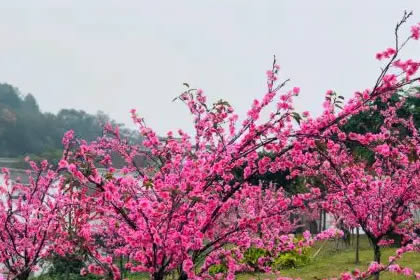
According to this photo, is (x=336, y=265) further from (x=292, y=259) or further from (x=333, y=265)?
(x=292, y=259)

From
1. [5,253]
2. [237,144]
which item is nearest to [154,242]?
[237,144]

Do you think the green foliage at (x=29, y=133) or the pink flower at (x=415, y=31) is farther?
the green foliage at (x=29, y=133)

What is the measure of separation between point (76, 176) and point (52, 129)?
55.5 metres

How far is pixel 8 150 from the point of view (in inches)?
1939

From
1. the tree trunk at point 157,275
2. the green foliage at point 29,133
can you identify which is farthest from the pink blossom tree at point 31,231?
the green foliage at point 29,133

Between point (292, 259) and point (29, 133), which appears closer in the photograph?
point (292, 259)

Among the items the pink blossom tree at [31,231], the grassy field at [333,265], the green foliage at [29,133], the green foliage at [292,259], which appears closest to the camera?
the pink blossom tree at [31,231]

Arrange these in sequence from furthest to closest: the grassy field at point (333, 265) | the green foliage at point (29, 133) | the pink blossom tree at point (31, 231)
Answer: the green foliage at point (29, 133) → the grassy field at point (333, 265) → the pink blossom tree at point (31, 231)

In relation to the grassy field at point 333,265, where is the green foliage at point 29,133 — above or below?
above

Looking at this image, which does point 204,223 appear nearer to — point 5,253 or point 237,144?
point 237,144

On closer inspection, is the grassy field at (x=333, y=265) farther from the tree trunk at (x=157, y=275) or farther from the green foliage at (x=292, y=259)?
the tree trunk at (x=157, y=275)

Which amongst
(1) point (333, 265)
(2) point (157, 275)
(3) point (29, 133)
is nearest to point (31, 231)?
(2) point (157, 275)

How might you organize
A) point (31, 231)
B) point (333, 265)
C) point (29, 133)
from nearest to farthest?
point (31, 231) → point (333, 265) → point (29, 133)

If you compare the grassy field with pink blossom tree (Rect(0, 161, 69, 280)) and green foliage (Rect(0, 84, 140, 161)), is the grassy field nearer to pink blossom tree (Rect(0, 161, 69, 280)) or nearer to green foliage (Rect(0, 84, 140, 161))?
pink blossom tree (Rect(0, 161, 69, 280))
